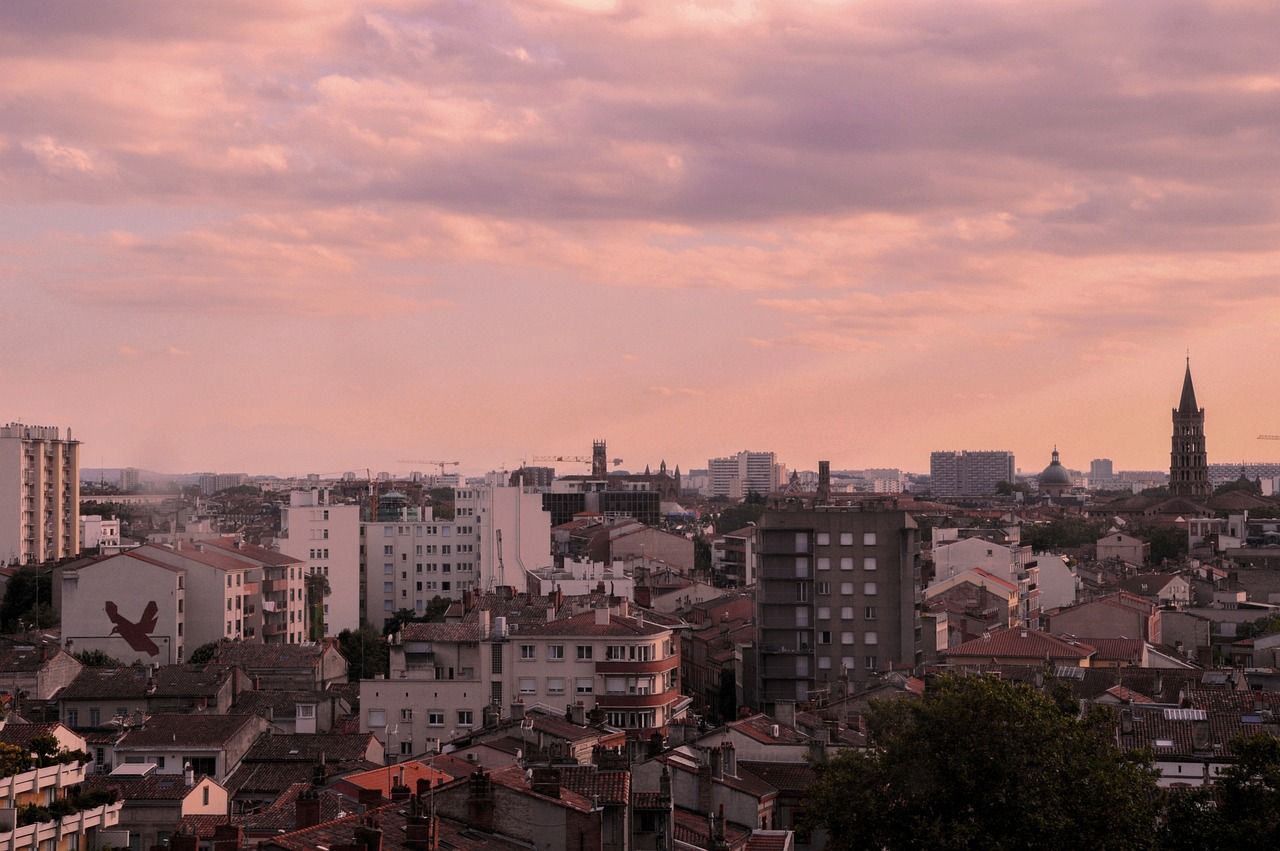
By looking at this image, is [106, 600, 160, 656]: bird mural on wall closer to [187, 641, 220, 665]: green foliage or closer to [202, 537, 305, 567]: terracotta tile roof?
[187, 641, 220, 665]: green foliage

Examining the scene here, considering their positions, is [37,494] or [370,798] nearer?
[370,798]

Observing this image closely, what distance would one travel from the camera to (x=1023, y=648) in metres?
75.8

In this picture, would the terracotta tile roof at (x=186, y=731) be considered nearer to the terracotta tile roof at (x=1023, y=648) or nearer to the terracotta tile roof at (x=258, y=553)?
the terracotta tile roof at (x=1023, y=648)

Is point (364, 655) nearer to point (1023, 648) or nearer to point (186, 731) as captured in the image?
Answer: point (1023, 648)

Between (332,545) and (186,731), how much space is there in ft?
238

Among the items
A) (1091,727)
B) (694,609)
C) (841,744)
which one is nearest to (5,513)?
(694,609)

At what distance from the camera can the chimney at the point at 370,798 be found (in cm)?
3716

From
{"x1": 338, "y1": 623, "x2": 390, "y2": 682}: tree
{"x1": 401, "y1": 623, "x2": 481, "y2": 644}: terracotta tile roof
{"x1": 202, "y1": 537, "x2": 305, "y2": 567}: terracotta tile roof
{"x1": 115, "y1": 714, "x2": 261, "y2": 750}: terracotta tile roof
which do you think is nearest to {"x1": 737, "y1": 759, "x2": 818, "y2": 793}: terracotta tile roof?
{"x1": 115, "y1": 714, "x2": 261, "y2": 750}: terracotta tile roof

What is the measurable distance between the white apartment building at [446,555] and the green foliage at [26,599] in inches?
985

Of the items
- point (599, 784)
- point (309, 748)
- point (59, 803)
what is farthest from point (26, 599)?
point (599, 784)

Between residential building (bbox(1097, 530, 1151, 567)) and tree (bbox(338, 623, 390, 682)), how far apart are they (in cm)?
9915

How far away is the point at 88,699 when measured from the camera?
63.6 m

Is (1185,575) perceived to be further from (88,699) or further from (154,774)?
(154,774)

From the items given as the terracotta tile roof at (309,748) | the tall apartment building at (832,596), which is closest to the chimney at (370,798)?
the terracotta tile roof at (309,748)
